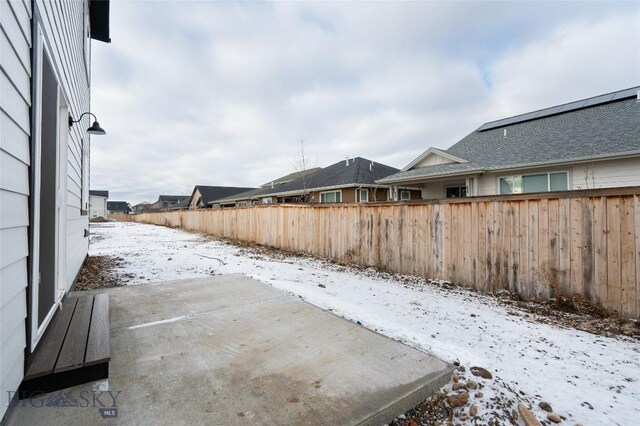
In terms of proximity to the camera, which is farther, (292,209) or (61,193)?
(292,209)

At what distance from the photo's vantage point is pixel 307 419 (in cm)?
162

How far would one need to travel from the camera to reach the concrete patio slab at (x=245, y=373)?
1.64m

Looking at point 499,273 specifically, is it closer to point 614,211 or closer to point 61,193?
point 614,211

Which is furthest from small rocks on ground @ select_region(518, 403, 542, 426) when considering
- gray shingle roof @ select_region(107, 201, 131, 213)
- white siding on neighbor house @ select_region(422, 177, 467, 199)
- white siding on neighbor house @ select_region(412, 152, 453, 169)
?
gray shingle roof @ select_region(107, 201, 131, 213)

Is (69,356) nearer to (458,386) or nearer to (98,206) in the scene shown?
(458,386)

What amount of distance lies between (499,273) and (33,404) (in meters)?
5.70

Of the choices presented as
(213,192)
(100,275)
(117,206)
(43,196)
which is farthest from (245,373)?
(117,206)

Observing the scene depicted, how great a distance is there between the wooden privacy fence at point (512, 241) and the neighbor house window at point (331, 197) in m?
8.41

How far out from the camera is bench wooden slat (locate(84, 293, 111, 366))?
189 cm

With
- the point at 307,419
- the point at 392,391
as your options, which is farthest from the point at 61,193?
the point at 392,391

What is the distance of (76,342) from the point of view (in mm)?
2117

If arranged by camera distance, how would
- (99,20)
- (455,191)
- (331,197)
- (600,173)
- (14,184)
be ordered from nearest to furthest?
(14,184)
(99,20)
(600,173)
(455,191)
(331,197)

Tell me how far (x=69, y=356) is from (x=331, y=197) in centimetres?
1560

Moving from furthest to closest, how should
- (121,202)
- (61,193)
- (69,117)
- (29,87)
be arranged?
(121,202) < (69,117) < (61,193) < (29,87)
